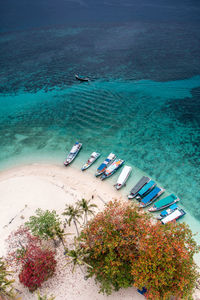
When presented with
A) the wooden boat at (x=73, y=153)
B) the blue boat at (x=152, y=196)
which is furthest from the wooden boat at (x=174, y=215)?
the wooden boat at (x=73, y=153)

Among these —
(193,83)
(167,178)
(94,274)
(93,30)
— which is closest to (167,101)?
(193,83)

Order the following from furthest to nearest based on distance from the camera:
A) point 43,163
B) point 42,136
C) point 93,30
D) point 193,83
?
point 93,30 → point 193,83 → point 42,136 → point 43,163

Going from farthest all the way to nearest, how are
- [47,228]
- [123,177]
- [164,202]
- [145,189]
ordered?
[123,177] → [145,189] → [164,202] → [47,228]

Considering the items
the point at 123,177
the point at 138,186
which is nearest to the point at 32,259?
the point at 123,177

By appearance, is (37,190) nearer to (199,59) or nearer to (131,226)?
(131,226)

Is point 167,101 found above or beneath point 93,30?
beneath

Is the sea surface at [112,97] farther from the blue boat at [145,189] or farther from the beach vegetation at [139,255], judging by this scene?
the beach vegetation at [139,255]

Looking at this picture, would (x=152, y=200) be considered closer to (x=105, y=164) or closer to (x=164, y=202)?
(x=164, y=202)
